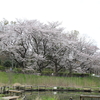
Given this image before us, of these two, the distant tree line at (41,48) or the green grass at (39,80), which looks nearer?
the green grass at (39,80)

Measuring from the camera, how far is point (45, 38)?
104 ft

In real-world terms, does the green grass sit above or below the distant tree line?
below

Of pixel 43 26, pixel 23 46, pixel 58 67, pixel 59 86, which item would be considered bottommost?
pixel 59 86

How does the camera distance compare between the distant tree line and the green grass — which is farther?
the distant tree line

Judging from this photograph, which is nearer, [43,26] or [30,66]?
[30,66]

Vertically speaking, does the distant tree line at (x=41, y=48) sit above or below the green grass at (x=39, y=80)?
above

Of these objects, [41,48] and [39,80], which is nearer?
[39,80]

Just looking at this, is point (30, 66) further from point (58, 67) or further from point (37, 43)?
point (58, 67)

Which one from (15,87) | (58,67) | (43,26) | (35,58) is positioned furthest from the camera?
(58,67)

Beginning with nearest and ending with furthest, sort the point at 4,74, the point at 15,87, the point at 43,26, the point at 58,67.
→ the point at 15,87
the point at 4,74
the point at 43,26
the point at 58,67

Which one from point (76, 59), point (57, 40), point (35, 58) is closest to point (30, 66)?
point (35, 58)

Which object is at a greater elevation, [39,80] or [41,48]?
[41,48]

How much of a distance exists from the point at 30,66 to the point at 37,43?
4129mm

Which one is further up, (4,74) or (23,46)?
(23,46)
